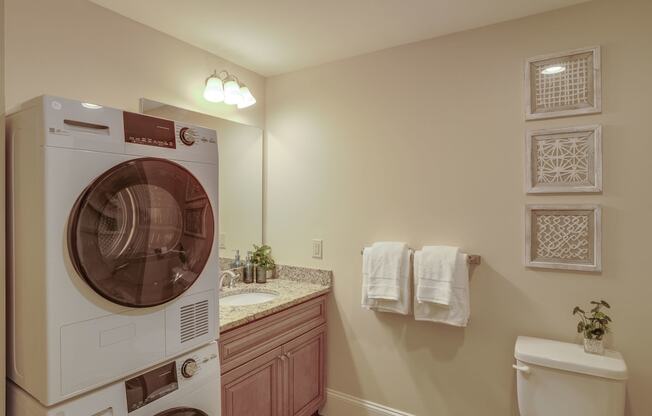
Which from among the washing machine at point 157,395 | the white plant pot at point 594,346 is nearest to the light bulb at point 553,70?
the white plant pot at point 594,346

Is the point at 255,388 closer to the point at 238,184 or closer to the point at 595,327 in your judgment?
the point at 238,184

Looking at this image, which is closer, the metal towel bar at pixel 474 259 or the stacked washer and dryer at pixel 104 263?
the stacked washer and dryer at pixel 104 263

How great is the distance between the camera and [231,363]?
5.68 feet

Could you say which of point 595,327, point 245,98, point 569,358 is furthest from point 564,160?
point 245,98

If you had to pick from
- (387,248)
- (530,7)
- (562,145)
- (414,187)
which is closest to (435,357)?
(387,248)

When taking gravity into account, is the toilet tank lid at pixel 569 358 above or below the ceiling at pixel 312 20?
below

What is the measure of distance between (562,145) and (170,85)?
Result: 211 cm

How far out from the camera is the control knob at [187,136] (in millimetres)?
1377

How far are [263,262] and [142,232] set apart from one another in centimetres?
137

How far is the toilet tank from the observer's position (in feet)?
4.96

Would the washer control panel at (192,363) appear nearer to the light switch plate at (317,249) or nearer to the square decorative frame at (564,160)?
the light switch plate at (317,249)

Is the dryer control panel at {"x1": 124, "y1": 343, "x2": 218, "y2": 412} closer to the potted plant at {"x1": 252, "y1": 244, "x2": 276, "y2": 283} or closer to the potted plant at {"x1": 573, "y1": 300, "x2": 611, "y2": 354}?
the potted plant at {"x1": 252, "y1": 244, "x2": 276, "y2": 283}

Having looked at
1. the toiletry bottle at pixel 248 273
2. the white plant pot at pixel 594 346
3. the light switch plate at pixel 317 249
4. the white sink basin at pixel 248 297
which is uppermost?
the light switch plate at pixel 317 249

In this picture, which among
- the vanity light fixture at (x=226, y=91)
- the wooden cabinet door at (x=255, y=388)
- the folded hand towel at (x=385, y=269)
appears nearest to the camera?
the wooden cabinet door at (x=255, y=388)
